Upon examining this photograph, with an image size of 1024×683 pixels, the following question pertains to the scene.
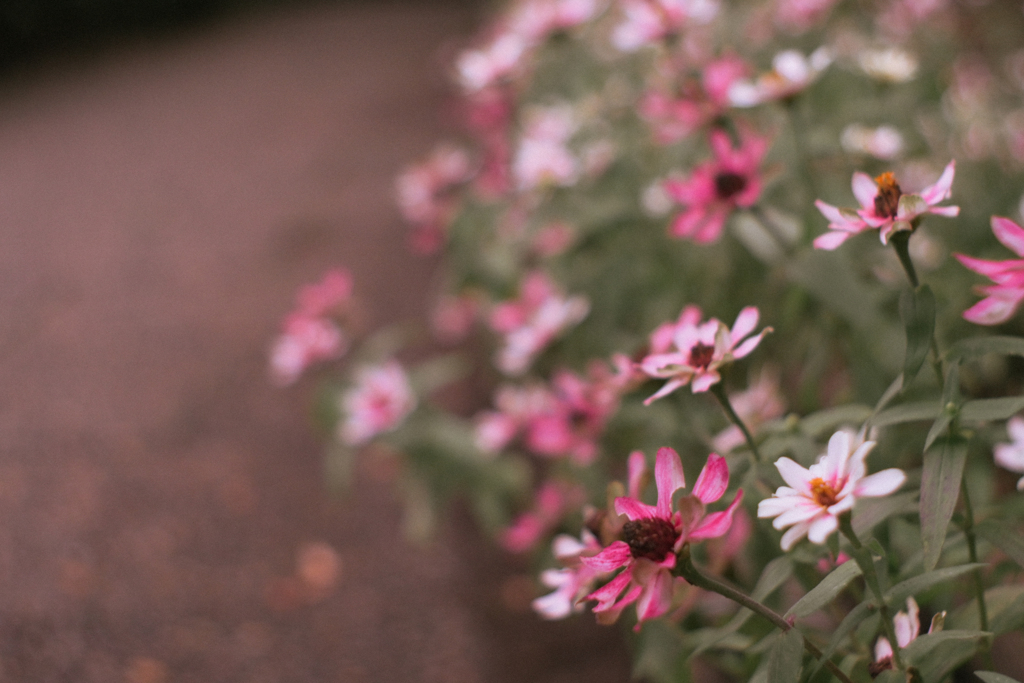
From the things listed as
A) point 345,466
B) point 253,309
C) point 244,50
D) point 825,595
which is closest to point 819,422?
point 825,595

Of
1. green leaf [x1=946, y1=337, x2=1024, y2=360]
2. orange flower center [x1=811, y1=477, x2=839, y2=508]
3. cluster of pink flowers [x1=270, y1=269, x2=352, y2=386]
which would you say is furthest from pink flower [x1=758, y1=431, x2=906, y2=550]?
cluster of pink flowers [x1=270, y1=269, x2=352, y2=386]

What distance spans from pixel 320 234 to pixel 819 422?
67.9 inches

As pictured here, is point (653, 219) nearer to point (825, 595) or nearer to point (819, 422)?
point (819, 422)

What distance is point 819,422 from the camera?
1.59 ft

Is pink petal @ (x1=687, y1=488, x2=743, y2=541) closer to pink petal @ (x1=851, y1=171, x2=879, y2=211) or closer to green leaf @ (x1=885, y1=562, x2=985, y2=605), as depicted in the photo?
green leaf @ (x1=885, y1=562, x2=985, y2=605)

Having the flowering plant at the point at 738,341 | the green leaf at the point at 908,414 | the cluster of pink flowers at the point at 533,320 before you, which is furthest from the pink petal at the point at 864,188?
the cluster of pink flowers at the point at 533,320

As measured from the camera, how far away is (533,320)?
33.0 inches

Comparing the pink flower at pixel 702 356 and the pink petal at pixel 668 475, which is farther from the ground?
the pink flower at pixel 702 356

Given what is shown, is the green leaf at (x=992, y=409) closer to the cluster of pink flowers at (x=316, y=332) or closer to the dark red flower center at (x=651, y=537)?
the dark red flower center at (x=651, y=537)

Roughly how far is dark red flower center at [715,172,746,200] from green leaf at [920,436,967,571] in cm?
28

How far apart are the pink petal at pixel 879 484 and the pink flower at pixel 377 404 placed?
1.96ft

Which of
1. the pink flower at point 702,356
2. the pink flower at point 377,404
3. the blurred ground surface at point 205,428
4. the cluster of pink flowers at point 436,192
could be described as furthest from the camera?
the cluster of pink flowers at point 436,192

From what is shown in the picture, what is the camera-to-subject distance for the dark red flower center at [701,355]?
452mm

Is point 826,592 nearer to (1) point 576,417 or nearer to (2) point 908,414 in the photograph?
(2) point 908,414
